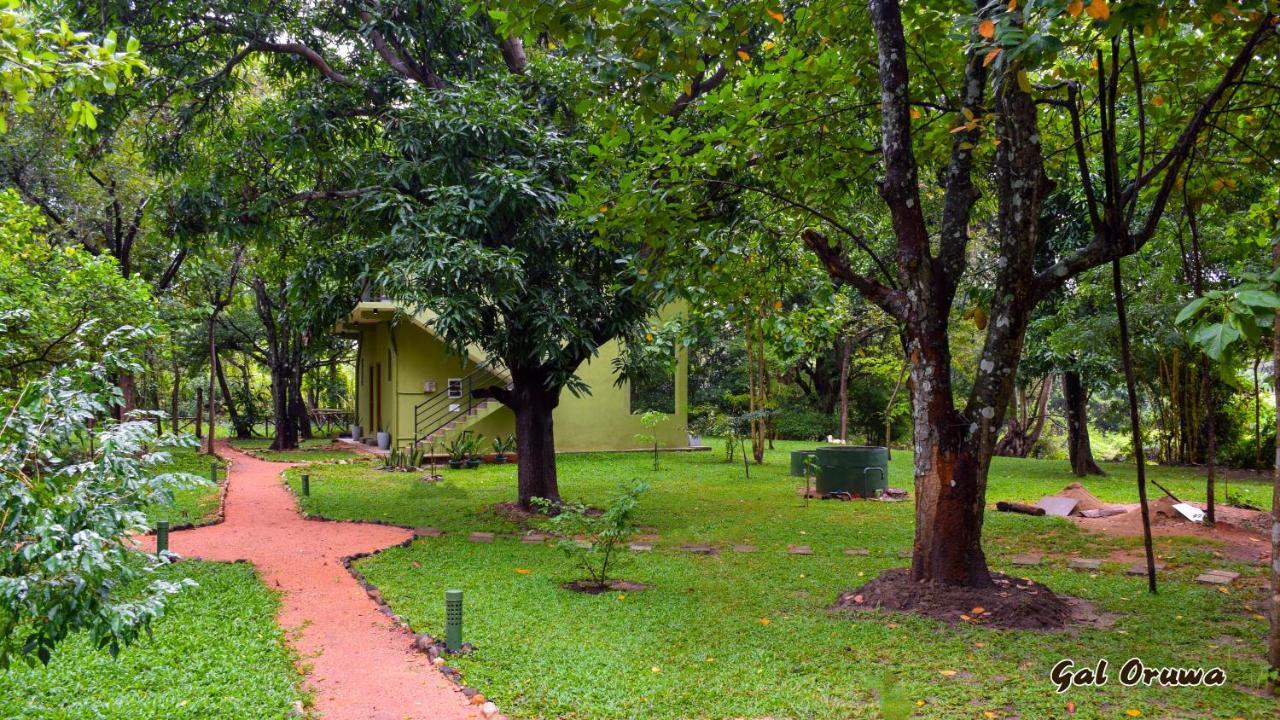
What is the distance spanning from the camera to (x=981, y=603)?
5.83 m

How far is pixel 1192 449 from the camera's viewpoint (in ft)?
58.7

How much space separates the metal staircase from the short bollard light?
46.0ft

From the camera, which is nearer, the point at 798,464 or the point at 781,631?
the point at 781,631

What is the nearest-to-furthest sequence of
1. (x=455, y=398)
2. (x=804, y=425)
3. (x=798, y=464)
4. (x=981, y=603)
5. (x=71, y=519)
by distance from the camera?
(x=71, y=519) < (x=981, y=603) < (x=798, y=464) < (x=455, y=398) < (x=804, y=425)

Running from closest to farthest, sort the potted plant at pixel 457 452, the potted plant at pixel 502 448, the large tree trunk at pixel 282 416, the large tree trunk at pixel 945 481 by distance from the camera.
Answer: the large tree trunk at pixel 945 481
the potted plant at pixel 457 452
the potted plant at pixel 502 448
the large tree trunk at pixel 282 416

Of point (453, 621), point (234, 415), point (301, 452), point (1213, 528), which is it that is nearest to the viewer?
point (453, 621)

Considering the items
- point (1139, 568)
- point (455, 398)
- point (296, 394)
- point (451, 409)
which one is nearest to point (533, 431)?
point (1139, 568)

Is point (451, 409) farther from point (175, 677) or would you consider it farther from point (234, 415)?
point (175, 677)

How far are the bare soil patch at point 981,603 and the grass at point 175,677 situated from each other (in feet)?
12.9

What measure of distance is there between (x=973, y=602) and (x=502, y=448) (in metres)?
14.2

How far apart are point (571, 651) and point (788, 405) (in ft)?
74.6

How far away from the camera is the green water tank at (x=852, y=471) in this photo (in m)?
12.9

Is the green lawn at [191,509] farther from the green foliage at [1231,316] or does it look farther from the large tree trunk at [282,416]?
the green foliage at [1231,316]

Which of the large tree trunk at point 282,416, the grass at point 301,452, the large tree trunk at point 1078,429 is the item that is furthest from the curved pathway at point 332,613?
the large tree trunk at point 1078,429
